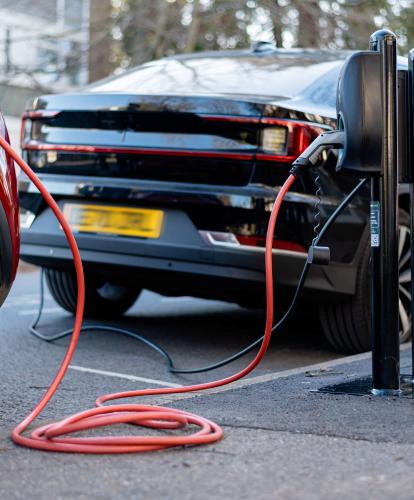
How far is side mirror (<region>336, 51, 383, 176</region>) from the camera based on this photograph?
380 centimetres

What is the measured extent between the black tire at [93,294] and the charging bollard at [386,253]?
2588 millimetres

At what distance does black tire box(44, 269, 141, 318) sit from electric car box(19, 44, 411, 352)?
51cm

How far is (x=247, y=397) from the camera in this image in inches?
155

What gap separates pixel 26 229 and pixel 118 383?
4.60 ft

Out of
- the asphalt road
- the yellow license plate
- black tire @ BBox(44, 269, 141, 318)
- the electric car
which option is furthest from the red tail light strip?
the asphalt road

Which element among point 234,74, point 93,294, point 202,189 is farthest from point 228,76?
point 93,294

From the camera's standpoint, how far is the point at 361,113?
380 centimetres

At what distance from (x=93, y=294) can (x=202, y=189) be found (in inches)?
62.5

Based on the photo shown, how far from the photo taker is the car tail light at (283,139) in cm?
498

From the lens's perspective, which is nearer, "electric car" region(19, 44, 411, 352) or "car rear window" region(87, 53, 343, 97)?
"electric car" region(19, 44, 411, 352)

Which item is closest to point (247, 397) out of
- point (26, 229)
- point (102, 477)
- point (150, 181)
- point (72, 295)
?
point (102, 477)

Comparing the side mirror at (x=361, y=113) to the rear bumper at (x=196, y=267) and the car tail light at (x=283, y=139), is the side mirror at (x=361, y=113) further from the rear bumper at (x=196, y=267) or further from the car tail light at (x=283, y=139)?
the rear bumper at (x=196, y=267)

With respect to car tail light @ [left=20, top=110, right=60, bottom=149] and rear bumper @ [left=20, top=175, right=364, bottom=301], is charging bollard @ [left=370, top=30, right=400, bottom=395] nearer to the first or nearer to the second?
rear bumper @ [left=20, top=175, right=364, bottom=301]

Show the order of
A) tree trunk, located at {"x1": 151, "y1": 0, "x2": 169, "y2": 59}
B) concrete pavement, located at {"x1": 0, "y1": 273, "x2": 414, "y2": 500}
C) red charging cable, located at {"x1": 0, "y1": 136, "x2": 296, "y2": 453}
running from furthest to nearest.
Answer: tree trunk, located at {"x1": 151, "y1": 0, "x2": 169, "y2": 59}, red charging cable, located at {"x1": 0, "y1": 136, "x2": 296, "y2": 453}, concrete pavement, located at {"x1": 0, "y1": 273, "x2": 414, "y2": 500}
